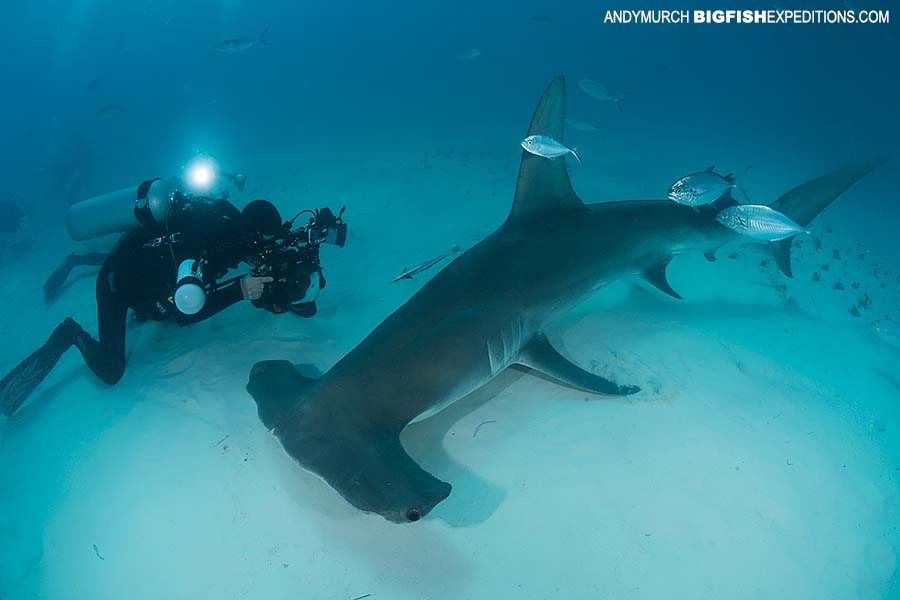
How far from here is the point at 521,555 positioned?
3090 mm

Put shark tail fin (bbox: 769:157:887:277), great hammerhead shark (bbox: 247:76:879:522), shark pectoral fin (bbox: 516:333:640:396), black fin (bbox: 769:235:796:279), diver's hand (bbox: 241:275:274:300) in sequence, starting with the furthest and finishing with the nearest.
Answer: black fin (bbox: 769:235:796:279) → shark tail fin (bbox: 769:157:887:277) → diver's hand (bbox: 241:275:274:300) → shark pectoral fin (bbox: 516:333:640:396) → great hammerhead shark (bbox: 247:76:879:522)

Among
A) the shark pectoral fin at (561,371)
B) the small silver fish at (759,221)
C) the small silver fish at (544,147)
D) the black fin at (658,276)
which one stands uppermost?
the small silver fish at (544,147)

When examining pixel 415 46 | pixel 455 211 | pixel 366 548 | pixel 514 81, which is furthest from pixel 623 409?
pixel 415 46

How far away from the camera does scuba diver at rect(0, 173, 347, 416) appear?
4578 millimetres

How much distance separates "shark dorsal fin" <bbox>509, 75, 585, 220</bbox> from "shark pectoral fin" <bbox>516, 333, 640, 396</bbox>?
56.7 inches

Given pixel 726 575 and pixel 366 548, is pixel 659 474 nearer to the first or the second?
pixel 726 575

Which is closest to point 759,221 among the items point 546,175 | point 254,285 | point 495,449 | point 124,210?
point 546,175

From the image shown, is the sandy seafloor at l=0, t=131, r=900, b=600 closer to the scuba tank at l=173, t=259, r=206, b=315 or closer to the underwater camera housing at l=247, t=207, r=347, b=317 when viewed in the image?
the underwater camera housing at l=247, t=207, r=347, b=317

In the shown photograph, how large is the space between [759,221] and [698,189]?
27.8 inches

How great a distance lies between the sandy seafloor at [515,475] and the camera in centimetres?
308

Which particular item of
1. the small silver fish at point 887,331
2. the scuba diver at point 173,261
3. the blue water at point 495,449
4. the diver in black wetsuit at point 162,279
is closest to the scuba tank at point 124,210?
the scuba diver at point 173,261

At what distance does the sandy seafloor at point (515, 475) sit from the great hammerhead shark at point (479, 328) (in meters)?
0.61

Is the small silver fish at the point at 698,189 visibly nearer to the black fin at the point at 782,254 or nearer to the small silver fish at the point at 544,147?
the small silver fish at the point at 544,147

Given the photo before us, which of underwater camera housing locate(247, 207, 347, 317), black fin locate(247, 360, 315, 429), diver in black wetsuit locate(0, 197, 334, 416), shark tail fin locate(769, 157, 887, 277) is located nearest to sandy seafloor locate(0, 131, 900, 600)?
diver in black wetsuit locate(0, 197, 334, 416)
